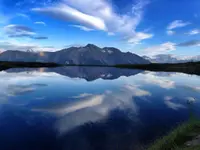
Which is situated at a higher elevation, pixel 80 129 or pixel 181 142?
pixel 181 142

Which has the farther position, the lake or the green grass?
the lake

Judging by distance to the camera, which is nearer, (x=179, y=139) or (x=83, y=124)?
(x=179, y=139)

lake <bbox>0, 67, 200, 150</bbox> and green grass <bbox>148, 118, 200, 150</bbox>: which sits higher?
green grass <bbox>148, 118, 200, 150</bbox>

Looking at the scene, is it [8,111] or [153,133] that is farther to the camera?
[8,111]

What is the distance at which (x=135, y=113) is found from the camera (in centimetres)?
2573

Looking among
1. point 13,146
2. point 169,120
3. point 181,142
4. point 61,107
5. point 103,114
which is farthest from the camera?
point 61,107

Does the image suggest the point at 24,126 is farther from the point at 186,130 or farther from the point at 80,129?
the point at 186,130

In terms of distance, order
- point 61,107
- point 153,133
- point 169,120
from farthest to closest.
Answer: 1. point 61,107
2. point 169,120
3. point 153,133

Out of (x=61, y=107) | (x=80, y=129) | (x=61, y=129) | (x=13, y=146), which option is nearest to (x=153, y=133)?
(x=80, y=129)

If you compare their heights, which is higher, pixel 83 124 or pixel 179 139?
pixel 179 139

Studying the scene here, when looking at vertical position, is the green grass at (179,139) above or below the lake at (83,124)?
above

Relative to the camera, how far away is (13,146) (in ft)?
48.4

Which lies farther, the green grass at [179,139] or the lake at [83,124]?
the lake at [83,124]

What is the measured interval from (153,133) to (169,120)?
5057 millimetres
